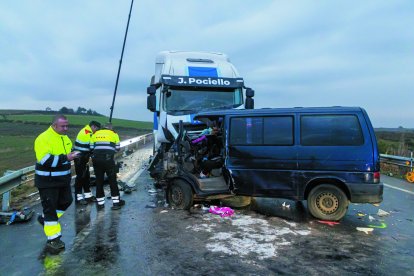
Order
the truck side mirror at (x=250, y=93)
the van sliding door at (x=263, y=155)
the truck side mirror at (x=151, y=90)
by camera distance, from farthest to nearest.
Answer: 1. the truck side mirror at (x=250, y=93)
2. the truck side mirror at (x=151, y=90)
3. the van sliding door at (x=263, y=155)

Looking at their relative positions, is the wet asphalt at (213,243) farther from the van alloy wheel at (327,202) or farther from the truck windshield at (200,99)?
the truck windshield at (200,99)

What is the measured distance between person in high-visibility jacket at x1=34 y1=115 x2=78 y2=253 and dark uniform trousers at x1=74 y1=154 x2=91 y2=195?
286cm

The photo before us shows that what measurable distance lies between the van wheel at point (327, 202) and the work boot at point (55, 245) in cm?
417

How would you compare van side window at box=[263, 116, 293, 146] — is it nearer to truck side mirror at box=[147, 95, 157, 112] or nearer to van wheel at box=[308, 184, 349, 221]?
van wheel at box=[308, 184, 349, 221]

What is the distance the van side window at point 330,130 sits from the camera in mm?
6699

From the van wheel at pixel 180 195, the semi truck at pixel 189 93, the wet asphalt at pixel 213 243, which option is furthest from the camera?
the semi truck at pixel 189 93

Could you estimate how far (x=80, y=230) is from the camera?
21.1 feet

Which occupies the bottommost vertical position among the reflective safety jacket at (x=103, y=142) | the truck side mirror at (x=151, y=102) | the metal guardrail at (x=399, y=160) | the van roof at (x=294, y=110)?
the metal guardrail at (x=399, y=160)

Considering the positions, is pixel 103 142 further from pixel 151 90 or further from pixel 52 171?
pixel 151 90

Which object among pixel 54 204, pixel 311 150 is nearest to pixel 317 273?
pixel 311 150

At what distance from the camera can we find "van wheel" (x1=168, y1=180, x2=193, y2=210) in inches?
309

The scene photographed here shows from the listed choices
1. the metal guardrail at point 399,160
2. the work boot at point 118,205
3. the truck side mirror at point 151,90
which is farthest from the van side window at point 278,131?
the metal guardrail at point 399,160

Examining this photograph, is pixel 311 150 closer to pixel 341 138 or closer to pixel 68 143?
pixel 341 138

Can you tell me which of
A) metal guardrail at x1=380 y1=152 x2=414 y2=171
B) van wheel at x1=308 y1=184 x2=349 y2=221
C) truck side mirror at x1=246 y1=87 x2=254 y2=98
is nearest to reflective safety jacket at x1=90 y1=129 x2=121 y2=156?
van wheel at x1=308 y1=184 x2=349 y2=221
